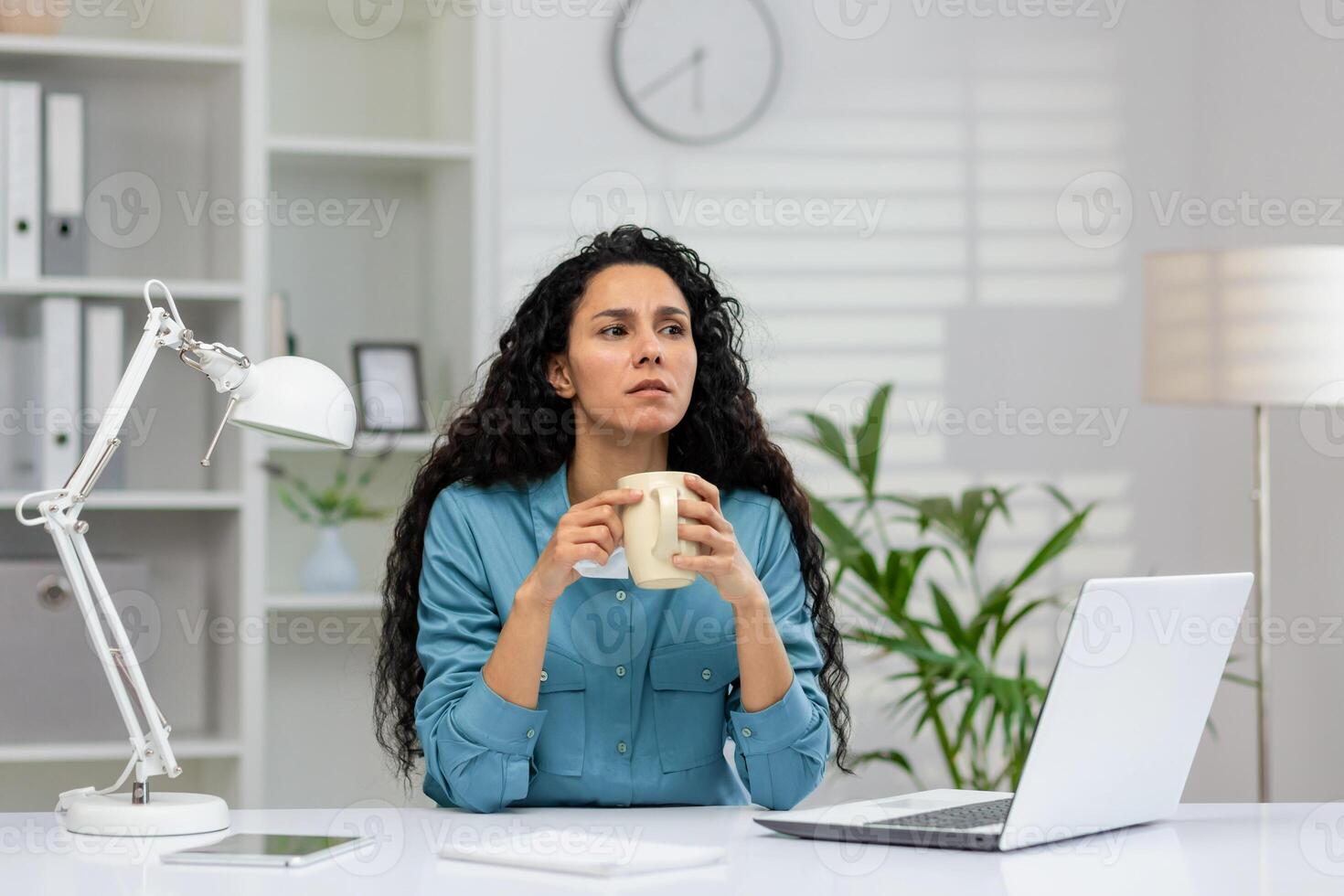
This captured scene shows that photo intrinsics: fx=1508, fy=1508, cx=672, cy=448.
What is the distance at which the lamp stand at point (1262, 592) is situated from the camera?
103 inches

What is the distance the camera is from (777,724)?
62.0 inches

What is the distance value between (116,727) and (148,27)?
1372mm

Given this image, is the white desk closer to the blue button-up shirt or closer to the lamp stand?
the blue button-up shirt

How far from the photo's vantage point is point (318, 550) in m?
2.88

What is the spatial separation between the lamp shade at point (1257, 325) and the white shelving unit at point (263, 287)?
49.0 inches

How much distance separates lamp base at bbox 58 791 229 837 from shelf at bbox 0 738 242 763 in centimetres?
132

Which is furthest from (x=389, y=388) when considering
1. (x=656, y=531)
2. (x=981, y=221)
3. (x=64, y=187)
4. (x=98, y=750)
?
(x=656, y=531)

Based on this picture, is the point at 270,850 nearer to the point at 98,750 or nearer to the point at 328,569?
the point at 98,750

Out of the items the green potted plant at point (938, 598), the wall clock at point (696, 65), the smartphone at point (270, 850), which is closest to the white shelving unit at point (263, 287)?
the wall clock at point (696, 65)

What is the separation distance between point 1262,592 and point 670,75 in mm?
1533

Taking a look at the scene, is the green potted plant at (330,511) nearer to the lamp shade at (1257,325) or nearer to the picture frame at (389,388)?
the picture frame at (389,388)

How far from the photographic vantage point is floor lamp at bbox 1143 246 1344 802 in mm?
2424

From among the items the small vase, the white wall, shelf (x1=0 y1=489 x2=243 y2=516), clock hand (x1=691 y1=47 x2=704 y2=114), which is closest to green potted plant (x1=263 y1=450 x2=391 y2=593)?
the small vase

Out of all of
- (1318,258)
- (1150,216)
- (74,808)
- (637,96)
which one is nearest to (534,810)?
(74,808)
